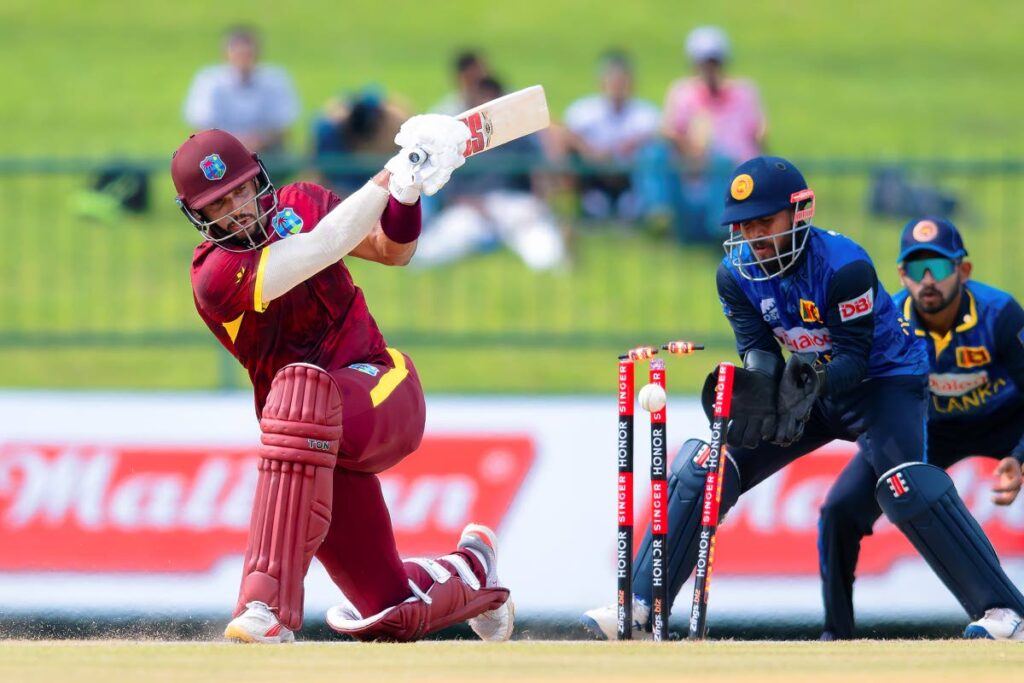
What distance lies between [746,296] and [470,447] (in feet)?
8.33

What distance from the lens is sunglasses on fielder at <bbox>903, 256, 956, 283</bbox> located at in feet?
21.9

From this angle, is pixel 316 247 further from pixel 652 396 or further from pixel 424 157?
pixel 652 396

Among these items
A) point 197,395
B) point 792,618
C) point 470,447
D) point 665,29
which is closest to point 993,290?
point 792,618

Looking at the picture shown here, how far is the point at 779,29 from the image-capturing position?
2109 centimetres

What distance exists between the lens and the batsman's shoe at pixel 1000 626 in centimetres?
581

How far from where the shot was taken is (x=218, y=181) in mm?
5227

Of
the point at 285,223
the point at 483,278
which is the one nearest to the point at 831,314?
the point at 285,223

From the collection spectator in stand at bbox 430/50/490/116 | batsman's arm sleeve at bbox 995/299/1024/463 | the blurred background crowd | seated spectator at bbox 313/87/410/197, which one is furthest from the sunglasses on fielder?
spectator in stand at bbox 430/50/490/116

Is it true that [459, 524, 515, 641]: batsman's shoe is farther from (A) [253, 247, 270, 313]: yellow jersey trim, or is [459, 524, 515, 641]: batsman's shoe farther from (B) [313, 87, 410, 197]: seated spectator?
(B) [313, 87, 410, 197]: seated spectator

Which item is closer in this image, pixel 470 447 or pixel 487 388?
pixel 470 447

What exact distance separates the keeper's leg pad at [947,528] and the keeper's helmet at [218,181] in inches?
96.6

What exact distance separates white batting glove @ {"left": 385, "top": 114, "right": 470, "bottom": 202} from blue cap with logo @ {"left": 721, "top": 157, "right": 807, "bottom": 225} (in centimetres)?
105

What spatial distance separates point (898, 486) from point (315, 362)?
216cm

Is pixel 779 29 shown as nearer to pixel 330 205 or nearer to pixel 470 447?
pixel 470 447
